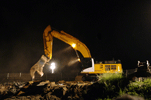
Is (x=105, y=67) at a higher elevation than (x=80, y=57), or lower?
lower

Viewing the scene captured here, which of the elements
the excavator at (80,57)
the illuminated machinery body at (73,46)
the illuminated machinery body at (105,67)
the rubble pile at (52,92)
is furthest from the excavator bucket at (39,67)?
the illuminated machinery body at (105,67)

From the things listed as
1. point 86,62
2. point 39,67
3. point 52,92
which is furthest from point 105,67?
point 52,92

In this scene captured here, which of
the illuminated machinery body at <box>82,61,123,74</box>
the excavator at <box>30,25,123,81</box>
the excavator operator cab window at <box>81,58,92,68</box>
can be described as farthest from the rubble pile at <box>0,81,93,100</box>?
the illuminated machinery body at <box>82,61,123,74</box>

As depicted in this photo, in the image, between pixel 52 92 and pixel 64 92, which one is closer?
pixel 64 92

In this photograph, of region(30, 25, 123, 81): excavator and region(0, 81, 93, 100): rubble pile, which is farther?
region(30, 25, 123, 81): excavator

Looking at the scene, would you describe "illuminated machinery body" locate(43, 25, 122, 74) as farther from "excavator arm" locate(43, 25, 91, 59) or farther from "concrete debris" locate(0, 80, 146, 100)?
"concrete debris" locate(0, 80, 146, 100)

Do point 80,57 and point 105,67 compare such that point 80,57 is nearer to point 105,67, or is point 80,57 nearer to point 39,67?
point 105,67

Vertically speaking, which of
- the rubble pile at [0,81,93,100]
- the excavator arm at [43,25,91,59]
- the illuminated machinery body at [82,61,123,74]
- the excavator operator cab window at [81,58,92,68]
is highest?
the excavator arm at [43,25,91,59]

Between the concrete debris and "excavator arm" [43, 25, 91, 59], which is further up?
"excavator arm" [43, 25, 91, 59]

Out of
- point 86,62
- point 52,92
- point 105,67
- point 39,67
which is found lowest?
point 52,92

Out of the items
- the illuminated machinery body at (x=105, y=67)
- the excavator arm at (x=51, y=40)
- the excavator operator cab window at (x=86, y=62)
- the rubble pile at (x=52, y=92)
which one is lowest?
the rubble pile at (x=52, y=92)

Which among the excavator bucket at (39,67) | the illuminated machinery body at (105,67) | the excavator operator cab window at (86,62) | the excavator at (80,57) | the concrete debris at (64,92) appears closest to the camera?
the concrete debris at (64,92)

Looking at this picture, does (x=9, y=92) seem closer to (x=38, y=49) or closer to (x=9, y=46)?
(x=38, y=49)

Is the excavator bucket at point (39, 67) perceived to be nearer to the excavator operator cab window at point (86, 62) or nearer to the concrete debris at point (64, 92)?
the concrete debris at point (64, 92)
